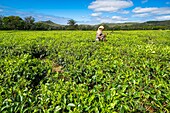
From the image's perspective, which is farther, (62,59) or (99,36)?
(99,36)

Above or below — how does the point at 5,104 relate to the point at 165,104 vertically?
above

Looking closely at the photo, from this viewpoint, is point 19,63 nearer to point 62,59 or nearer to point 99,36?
point 62,59

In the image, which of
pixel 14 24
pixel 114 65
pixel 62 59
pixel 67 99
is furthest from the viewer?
pixel 14 24

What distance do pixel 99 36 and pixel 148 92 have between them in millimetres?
10388

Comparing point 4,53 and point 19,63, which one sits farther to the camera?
point 4,53

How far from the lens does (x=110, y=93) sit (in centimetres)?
325

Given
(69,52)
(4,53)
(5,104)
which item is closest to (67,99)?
(5,104)

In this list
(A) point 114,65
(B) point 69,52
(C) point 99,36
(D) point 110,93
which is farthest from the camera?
(C) point 99,36

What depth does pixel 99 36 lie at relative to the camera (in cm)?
1359

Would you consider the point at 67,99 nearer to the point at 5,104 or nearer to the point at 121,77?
the point at 5,104

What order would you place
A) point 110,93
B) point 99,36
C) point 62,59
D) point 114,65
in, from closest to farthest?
point 110,93 < point 114,65 < point 62,59 < point 99,36

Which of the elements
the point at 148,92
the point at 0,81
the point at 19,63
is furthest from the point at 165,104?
the point at 19,63

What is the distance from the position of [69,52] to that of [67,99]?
5185 mm

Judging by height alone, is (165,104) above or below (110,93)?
below
